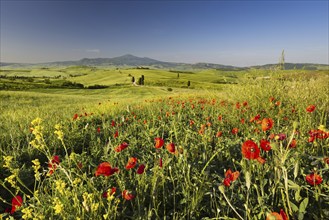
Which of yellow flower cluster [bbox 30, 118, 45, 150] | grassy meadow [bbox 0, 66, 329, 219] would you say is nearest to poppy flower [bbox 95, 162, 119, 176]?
grassy meadow [bbox 0, 66, 329, 219]

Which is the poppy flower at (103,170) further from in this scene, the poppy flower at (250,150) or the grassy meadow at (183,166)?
the poppy flower at (250,150)

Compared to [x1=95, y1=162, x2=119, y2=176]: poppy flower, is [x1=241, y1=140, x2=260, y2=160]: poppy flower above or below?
above

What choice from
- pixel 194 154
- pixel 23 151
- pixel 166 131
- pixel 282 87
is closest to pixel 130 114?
pixel 166 131

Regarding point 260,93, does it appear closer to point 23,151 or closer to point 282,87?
point 282,87

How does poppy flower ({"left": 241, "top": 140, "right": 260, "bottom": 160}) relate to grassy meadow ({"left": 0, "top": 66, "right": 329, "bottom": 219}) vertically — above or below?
above

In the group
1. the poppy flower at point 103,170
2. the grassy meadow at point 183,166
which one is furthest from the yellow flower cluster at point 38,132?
the poppy flower at point 103,170

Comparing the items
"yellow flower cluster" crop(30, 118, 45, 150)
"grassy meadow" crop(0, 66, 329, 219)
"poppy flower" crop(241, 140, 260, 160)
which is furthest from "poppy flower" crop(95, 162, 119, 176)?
"poppy flower" crop(241, 140, 260, 160)

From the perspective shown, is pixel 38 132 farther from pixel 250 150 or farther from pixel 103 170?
pixel 250 150

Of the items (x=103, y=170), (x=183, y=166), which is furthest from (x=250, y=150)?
(x=103, y=170)

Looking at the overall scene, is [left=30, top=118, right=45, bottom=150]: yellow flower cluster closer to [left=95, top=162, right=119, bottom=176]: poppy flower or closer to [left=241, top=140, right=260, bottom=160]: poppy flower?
[left=95, top=162, right=119, bottom=176]: poppy flower

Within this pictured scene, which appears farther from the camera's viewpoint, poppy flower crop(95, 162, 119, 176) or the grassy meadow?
the grassy meadow

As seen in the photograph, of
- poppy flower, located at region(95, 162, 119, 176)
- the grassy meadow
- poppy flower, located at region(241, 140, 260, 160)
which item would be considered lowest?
the grassy meadow

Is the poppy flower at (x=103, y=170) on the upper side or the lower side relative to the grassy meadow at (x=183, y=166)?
upper

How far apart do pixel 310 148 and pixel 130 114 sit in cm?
480
